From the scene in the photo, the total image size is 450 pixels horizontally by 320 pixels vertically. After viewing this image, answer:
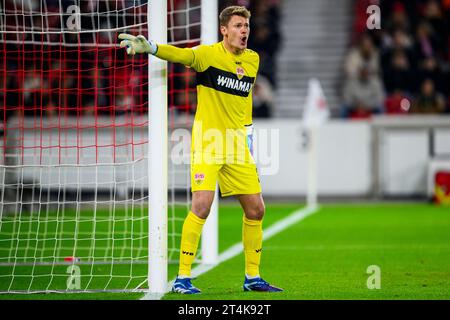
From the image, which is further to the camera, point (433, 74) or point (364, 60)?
point (364, 60)

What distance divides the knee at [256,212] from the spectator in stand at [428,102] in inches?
488

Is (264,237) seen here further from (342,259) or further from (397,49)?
(397,49)

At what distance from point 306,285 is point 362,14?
51.8 feet

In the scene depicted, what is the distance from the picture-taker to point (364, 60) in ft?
65.8

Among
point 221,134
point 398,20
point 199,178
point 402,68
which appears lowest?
point 199,178

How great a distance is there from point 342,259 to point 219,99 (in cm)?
319

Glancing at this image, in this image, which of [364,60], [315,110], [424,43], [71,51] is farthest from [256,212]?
[424,43]

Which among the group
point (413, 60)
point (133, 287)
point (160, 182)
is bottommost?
point (133, 287)

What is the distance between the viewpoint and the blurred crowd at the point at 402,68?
19359mm

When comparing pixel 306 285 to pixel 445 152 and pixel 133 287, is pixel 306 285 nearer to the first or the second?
pixel 133 287

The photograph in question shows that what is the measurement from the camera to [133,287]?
25.0ft

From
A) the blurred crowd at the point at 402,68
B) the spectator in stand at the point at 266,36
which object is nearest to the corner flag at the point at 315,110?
the blurred crowd at the point at 402,68

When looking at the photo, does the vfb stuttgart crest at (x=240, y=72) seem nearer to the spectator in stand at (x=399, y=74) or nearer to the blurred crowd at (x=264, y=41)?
the blurred crowd at (x=264, y=41)
